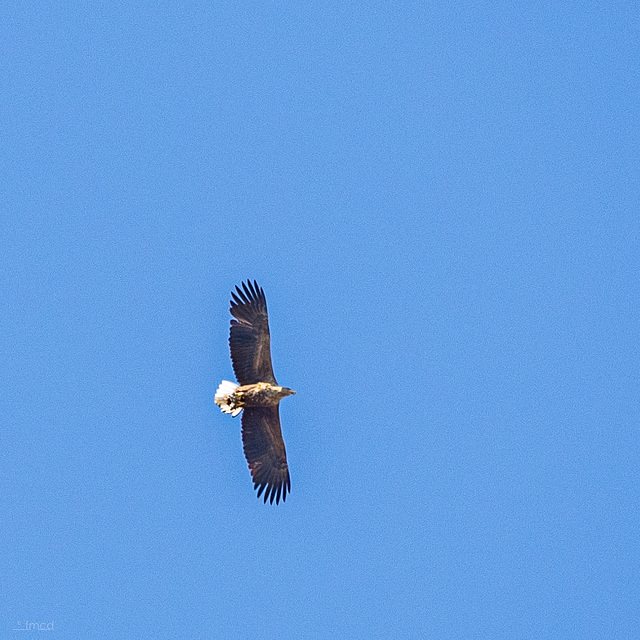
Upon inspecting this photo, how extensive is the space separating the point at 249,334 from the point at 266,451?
2612mm

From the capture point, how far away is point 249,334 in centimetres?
2459

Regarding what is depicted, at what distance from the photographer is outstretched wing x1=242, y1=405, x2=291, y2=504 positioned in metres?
25.2

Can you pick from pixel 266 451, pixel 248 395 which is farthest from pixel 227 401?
pixel 266 451

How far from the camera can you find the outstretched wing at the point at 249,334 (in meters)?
24.6

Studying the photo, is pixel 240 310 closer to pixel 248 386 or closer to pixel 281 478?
pixel 248 386

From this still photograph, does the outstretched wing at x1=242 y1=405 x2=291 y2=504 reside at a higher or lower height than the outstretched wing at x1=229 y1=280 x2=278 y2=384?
lower

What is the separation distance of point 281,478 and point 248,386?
2.35 metres

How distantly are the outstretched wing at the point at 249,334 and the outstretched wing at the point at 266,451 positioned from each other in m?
0.93

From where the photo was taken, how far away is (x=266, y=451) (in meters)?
25.6

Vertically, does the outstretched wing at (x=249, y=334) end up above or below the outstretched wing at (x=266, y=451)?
above

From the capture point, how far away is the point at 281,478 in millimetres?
25812

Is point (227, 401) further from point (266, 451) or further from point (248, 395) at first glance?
point (266, 451)

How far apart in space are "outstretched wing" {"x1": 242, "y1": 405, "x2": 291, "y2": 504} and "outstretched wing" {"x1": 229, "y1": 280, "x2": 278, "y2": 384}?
0.93m

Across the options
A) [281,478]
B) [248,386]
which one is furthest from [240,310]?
[281,478]
